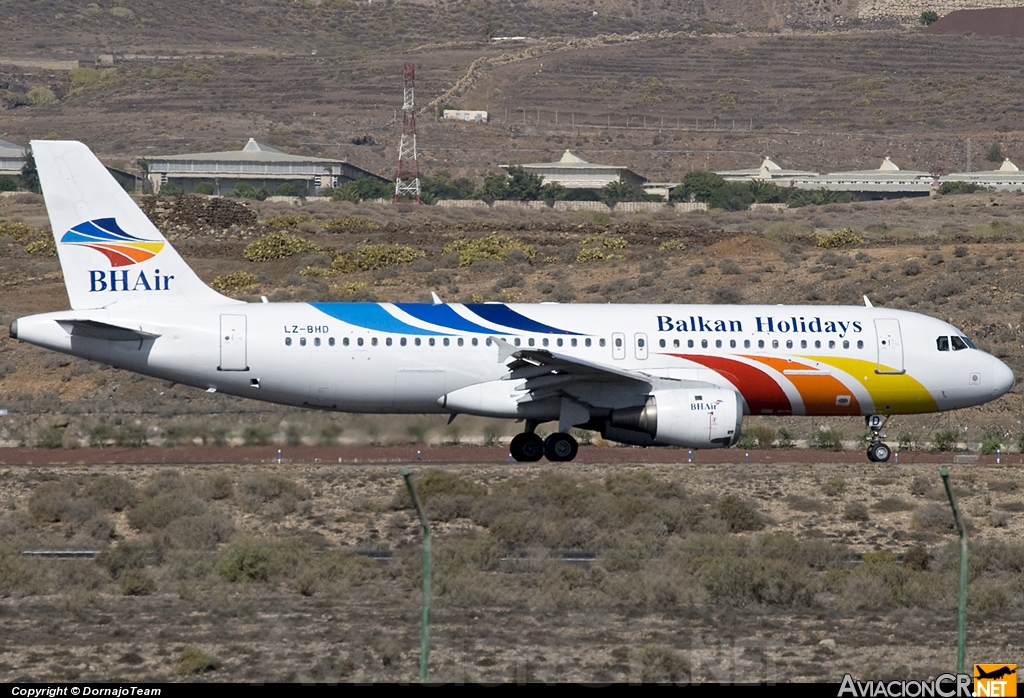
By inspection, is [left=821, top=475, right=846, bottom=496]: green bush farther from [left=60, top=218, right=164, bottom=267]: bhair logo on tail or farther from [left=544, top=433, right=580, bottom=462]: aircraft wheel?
[left=60, top=218, right=164, bottom=267]: bhair logo on tail

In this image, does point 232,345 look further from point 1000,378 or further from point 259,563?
point 1000,378

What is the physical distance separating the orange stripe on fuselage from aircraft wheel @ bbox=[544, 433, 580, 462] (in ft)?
13.3

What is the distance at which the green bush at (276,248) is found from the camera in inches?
2559

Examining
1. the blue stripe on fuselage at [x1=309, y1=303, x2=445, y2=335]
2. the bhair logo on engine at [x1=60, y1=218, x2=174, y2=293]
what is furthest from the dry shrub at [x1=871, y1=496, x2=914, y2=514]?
the bhair logo on engine at [x1=60, y1=218, x2=174, y2=293]

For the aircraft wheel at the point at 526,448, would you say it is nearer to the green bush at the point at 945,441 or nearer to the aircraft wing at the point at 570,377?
the aircraft wing at the point at 570,377

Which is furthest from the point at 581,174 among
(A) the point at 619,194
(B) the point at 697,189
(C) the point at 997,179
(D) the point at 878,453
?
(D) the point at 878,453

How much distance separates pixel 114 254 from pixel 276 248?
3659 cm

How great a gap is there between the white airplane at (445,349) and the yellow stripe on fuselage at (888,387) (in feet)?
0.15

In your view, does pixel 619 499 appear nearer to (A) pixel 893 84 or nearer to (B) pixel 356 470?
(B) pixel 356 470

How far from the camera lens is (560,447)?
29.9 metres

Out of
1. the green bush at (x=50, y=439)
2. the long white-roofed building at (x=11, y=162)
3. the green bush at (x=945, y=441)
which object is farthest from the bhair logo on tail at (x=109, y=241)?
the long white-roofed building at (x=11, y=162)

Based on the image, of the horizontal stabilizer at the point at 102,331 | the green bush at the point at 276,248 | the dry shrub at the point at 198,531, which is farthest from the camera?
the green bush at the point at 276,248

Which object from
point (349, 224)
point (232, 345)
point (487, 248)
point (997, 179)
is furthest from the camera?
point (997, 179)

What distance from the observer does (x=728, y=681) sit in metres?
15.7
